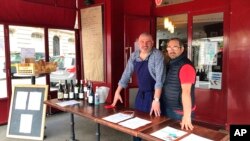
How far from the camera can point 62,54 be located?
4895mm

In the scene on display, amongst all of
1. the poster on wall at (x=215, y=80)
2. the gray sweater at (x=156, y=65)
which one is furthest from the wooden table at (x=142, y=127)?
the poster on wall at (x=215, y=80)

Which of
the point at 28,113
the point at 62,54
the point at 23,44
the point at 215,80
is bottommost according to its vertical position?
the point at 28,113

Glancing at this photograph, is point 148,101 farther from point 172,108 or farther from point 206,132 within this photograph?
point 206,132

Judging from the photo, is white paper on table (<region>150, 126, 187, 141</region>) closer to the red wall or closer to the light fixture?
the light fixture

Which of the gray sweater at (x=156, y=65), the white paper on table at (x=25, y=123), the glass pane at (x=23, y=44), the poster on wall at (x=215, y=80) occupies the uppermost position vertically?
the glass pane at (x=23, y=44)

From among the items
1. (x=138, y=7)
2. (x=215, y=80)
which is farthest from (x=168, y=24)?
(x=215, y=80)

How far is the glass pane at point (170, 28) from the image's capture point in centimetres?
442

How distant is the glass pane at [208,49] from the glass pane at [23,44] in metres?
2.98

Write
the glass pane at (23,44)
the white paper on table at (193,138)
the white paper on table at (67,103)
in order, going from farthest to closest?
the glass pane at (23,44) < the white paper on table at (67,103) < the white paper on table at (193,138)

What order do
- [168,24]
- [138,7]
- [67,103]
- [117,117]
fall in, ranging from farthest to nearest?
[168,24], [138,7], [67,103], [117,117]

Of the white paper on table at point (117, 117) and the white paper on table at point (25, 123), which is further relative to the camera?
the white paper on table at point (25, 123)

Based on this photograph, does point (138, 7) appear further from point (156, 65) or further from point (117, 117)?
point (117, 117)

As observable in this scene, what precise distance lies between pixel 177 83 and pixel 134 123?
540mm

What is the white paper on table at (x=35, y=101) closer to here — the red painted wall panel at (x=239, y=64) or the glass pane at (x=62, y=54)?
the glass pane at (x=62, y=54)
